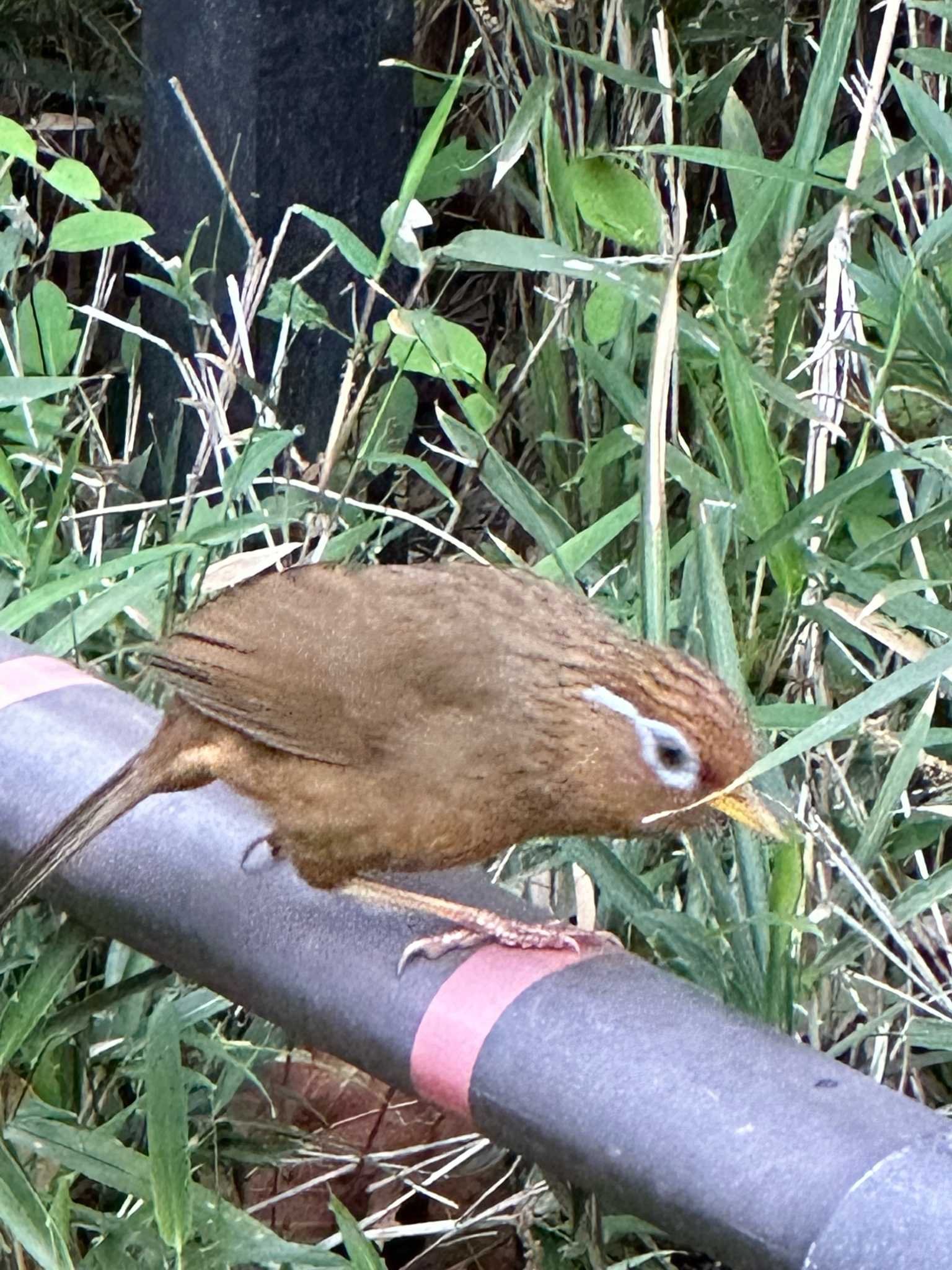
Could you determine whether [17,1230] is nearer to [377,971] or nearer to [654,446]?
[377,971]

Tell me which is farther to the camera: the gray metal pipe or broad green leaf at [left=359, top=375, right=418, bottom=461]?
broad green leaf at [left=359, top=375, right=418, bottom=461]

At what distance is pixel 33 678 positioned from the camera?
7.63 feet

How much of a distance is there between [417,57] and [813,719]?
1.81m

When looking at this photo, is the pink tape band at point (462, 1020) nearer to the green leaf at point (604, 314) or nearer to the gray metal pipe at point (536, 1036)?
the gray metal pipe at point (536, 1036)

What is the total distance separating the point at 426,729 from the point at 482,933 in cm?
29

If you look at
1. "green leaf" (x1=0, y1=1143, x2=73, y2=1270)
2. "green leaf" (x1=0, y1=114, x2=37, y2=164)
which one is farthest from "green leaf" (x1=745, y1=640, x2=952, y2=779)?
"green leaf" (x1=0, y1=114, x2=37, y2=164)

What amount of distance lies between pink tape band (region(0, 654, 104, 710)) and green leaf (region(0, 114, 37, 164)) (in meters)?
1.03

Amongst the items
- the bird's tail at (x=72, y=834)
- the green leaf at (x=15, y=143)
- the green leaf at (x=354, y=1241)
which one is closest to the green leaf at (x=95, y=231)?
the green leaf at (x=15, y=143)

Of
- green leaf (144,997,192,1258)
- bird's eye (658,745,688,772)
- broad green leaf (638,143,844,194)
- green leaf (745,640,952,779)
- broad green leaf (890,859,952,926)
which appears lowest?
green leaf (144,997,192,1258)

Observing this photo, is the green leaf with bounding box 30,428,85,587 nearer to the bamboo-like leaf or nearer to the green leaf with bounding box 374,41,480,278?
the green leaf with bounding box 374,41,480,278

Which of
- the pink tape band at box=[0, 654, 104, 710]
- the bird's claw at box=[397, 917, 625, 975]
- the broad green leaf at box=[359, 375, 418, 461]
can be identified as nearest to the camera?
the bird's claw at box=[397, 917, 625, 975]

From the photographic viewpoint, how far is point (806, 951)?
8.29 feet

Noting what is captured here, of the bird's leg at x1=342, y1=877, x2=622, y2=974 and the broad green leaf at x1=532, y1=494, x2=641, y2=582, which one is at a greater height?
the broad green leaf at x1=532, y1=494, x2=641, y2=582

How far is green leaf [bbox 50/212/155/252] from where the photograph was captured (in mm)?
3074
